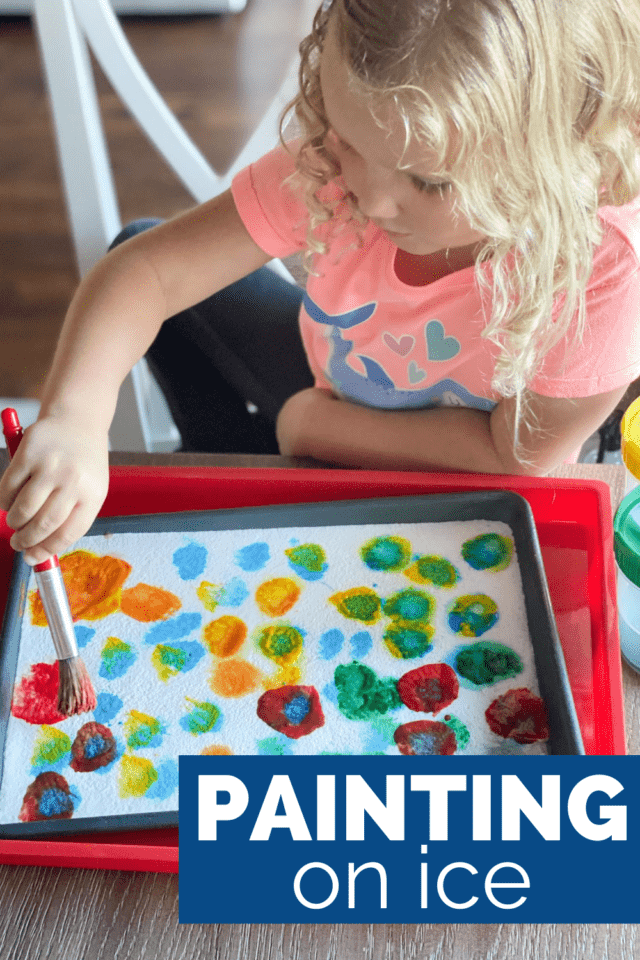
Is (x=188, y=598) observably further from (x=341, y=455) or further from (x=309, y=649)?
(x=341, y=455)

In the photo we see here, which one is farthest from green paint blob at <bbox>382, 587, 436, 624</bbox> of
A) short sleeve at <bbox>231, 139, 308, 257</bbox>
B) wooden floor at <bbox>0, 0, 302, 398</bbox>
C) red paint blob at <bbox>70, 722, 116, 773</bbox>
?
wooden floor at <bbox>0, 0, 302, 398</bbox>

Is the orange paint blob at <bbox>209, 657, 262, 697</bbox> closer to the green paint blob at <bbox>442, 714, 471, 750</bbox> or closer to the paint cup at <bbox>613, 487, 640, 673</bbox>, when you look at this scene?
the green paint blob at <bbox>442, 714, 471, 750</bbox>

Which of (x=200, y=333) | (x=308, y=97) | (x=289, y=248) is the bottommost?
(x=200, y=333)

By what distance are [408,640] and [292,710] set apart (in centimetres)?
10

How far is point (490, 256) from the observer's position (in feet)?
2.25

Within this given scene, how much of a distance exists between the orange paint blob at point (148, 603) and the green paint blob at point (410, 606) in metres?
0.16

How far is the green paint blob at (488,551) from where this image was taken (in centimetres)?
68

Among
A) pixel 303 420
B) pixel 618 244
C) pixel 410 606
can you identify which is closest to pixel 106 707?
pixel 410 606

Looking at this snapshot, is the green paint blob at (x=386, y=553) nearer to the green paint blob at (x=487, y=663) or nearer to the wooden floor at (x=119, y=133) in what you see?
the green paint blob at (x=487, y=663)

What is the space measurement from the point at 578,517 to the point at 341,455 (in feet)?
0.70

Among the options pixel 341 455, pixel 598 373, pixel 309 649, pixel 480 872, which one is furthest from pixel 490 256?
pixel 480 872

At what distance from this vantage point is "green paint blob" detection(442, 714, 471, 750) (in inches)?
22.8

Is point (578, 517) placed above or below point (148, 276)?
below

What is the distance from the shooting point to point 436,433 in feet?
2.61
